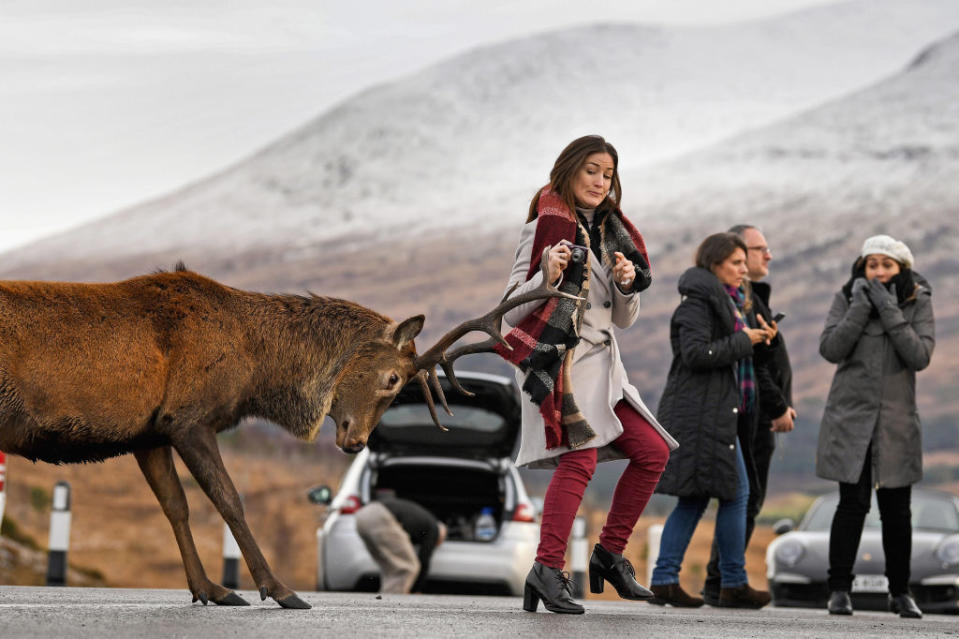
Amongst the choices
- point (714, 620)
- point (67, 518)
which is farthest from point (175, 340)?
point (67, 518)

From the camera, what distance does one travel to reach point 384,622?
6.54 meters

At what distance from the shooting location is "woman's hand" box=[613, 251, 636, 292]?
24.3 feet

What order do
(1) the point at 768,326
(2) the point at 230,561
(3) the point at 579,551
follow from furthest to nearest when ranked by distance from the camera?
(3) the point at 579,551
(2) the point at 230,561
(1) the point at 768,326

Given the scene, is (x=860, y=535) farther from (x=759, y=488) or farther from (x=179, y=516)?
(x=179, y=516)

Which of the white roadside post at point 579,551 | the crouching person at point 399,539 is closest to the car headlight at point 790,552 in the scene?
the white roadside post at point 579,551

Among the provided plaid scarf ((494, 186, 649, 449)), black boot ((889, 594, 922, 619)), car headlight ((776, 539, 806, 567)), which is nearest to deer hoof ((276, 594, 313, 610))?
plaid scarf ((494, 186, 649, 449))

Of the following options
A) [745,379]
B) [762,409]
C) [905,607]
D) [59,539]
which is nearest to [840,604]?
[905,607]

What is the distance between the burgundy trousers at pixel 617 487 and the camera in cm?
733

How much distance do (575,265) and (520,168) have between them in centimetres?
8223

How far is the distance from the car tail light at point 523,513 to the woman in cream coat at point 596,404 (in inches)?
184

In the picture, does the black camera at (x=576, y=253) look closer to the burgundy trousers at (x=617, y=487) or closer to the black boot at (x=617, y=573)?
the burgundy trousers at (x=617, y=487)

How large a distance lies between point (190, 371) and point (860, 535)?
4.61 metres

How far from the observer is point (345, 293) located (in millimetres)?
71062

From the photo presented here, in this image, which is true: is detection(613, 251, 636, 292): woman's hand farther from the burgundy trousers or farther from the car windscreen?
the car windscreen
